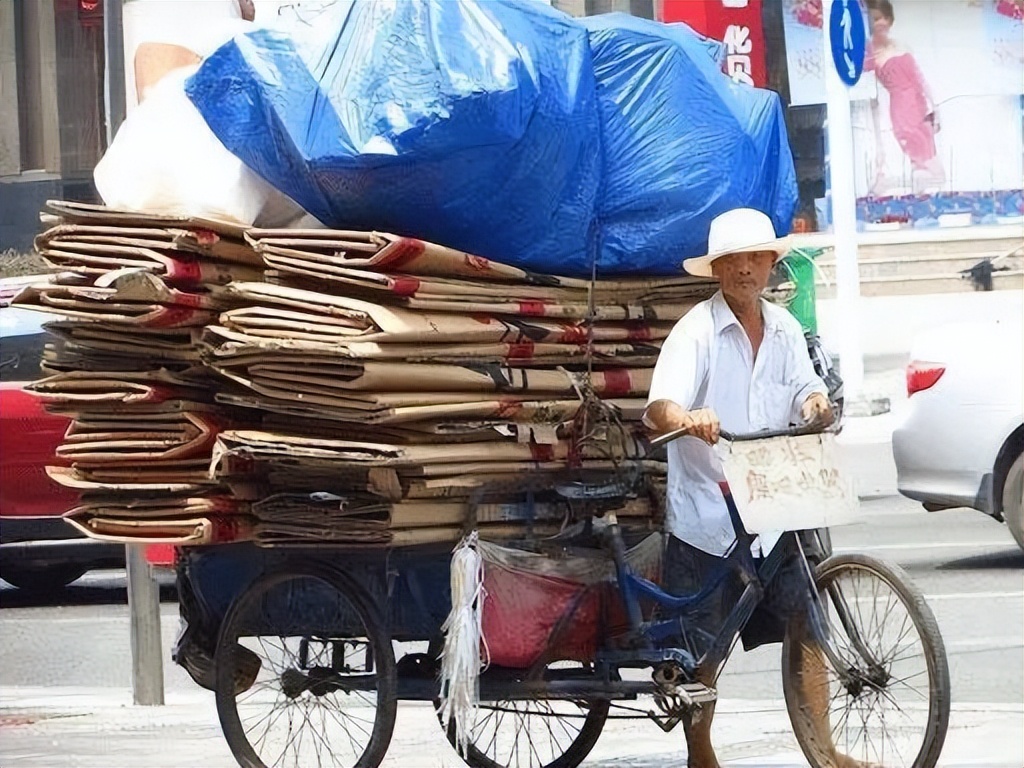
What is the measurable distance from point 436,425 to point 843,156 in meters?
10.9

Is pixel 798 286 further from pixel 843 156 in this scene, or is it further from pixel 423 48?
pixel 843 156

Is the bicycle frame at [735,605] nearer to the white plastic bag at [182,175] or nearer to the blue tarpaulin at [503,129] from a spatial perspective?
the blue tarpaulin at [503,129]

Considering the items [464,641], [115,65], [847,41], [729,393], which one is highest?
[847,41]

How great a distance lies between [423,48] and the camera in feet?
15.3

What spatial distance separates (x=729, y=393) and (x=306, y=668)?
1475 mm

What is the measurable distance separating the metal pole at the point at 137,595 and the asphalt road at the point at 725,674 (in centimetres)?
14

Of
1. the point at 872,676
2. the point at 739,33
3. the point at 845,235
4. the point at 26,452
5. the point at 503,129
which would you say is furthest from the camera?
the point at 739,33

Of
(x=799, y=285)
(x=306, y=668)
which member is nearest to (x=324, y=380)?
(x=306, y=668)

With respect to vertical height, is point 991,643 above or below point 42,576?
below

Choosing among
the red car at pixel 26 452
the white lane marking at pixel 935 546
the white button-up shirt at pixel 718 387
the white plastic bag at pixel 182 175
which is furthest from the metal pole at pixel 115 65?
the white lane marking at pixel 935 546

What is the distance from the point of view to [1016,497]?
30.6 feet

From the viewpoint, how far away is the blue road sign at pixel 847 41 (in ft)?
42.6

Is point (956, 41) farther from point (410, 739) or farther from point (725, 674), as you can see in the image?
point (410, 739)

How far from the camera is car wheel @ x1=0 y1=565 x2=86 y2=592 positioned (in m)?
11.0
